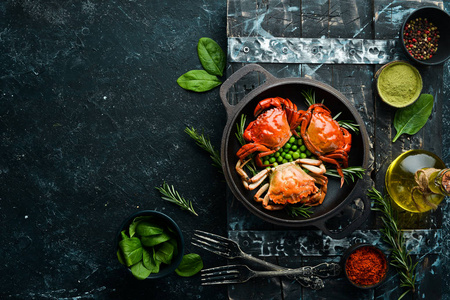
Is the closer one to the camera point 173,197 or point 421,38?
point 421,38

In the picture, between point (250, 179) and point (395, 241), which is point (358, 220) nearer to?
point (395, 241)

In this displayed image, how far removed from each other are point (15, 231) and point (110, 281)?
0.46m

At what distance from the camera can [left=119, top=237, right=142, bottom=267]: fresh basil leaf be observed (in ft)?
5.04

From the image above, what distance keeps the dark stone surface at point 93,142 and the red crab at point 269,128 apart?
282 mm

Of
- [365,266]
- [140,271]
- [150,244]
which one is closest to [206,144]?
[150,244]

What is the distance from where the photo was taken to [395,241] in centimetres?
161

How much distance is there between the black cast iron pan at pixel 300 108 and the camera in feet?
4.86

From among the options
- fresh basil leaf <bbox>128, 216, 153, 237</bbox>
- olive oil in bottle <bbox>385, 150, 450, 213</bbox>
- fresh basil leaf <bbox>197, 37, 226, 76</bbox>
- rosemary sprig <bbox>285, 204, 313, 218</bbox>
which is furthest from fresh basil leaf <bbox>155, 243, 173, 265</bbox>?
olive oil in bottle <bbox>385, 150, 450, 213</bbox>

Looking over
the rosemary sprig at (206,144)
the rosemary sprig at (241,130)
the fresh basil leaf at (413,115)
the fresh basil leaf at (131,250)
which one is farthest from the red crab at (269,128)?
the fresh basil leaf at (131,250)

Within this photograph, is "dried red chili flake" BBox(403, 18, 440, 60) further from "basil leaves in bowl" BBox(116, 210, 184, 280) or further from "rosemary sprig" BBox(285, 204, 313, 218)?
"basil leaves in bowl" BBox(116, 210, 184, 280)

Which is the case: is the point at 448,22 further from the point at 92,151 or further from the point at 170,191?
the point at 92,151

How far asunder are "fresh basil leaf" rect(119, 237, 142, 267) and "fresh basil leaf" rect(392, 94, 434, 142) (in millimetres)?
1082

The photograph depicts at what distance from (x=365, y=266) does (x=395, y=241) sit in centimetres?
16

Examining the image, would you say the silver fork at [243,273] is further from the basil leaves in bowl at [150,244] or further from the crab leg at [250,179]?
the crab leg at [250,179]
